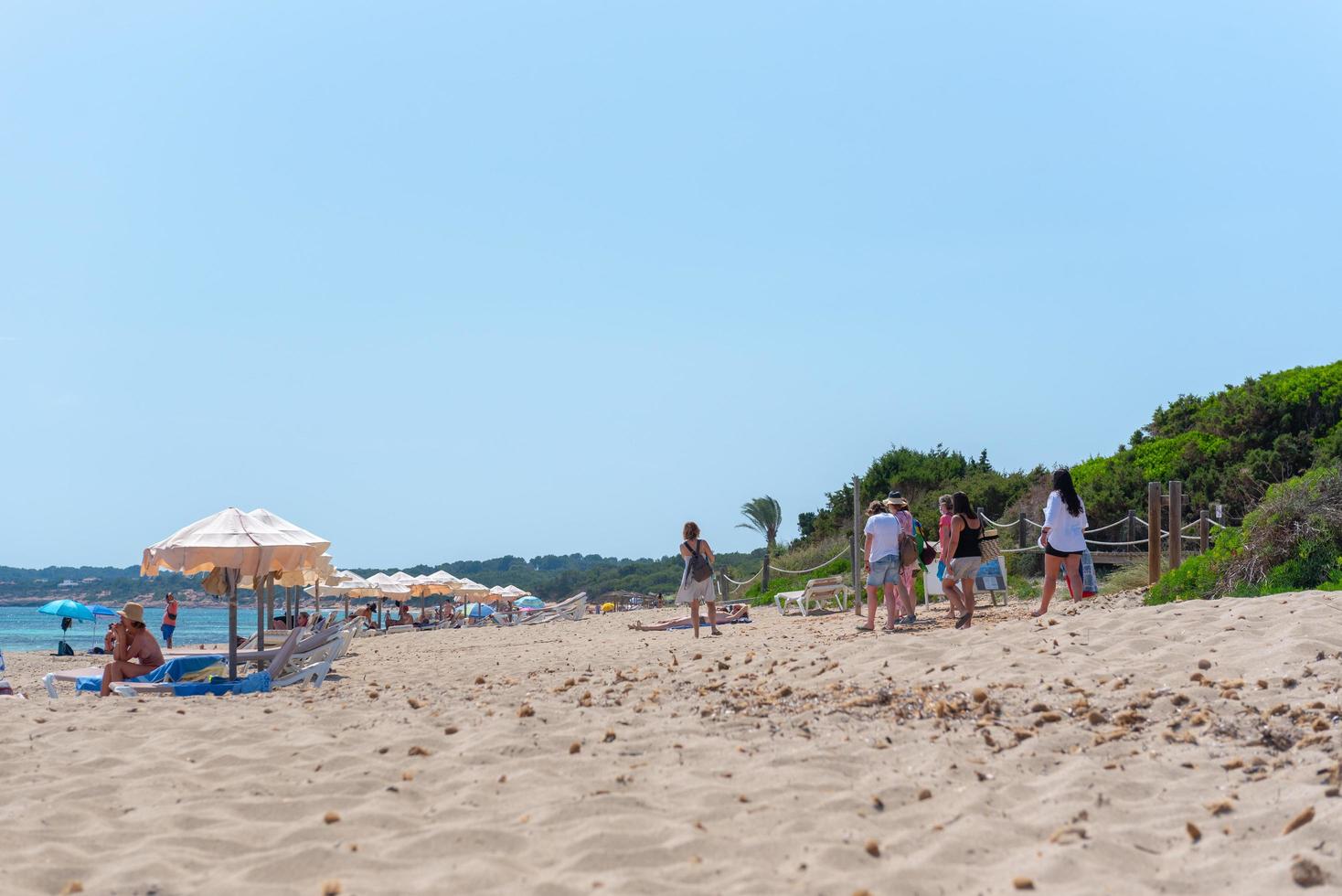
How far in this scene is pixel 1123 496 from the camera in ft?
72.4

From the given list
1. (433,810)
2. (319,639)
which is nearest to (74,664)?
(319,639)

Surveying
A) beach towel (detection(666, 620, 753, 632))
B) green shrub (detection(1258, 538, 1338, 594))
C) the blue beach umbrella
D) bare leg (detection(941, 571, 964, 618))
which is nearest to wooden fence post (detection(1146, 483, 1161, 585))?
green shrub (detection(1258, 538, 1338, 594))

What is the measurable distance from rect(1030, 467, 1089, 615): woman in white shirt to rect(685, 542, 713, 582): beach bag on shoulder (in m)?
3.76

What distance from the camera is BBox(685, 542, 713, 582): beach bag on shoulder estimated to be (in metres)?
12.4

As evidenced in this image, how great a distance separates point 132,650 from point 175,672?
1.60 ft

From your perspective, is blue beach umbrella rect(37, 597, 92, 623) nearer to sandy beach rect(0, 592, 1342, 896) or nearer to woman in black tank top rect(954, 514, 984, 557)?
sandy beach rect(0, 592, 1342, 896)

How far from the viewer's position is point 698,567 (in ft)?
40.9

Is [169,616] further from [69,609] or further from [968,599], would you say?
[968,599]

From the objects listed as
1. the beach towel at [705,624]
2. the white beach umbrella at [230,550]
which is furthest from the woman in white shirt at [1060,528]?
the white beach umbrella at [230,550]

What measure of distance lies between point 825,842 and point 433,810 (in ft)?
5.42

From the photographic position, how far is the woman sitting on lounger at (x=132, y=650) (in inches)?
402

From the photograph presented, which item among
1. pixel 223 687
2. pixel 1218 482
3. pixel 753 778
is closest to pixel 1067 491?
pixel 753 778

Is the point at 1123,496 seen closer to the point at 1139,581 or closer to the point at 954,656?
the point at 1139,581

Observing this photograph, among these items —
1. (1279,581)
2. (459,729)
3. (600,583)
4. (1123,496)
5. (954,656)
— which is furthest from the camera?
(600,583)
